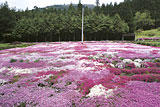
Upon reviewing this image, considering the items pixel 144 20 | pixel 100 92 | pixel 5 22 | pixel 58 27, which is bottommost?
pixel 100 92

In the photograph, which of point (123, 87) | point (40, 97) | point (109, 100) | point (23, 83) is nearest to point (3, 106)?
point (40, 97)

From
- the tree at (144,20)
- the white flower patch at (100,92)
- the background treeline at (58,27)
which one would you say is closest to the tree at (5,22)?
the background treeline at (58,27)

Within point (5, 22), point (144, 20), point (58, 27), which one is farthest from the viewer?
point (144, 20)

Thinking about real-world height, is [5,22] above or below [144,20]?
below

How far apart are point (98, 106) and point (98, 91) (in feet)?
3.29

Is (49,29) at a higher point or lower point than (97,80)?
higher

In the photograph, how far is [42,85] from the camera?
20.9ft

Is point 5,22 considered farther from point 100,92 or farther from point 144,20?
point 144,20

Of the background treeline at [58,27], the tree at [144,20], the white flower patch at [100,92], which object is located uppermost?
the tree at [144,20]

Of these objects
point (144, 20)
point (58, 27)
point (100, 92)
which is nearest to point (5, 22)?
point (58, 27)

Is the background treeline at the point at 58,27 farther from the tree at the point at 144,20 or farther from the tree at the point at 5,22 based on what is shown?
the tree at the point at 144,20

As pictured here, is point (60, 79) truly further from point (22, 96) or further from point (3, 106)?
point (3, 106)

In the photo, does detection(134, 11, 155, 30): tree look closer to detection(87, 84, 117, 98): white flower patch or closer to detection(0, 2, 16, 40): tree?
detection(0, 2, 16, 40): tree

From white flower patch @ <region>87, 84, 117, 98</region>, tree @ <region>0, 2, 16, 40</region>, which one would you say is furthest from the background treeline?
white flower patch @ <region>87, 84, 117, 98</region>
